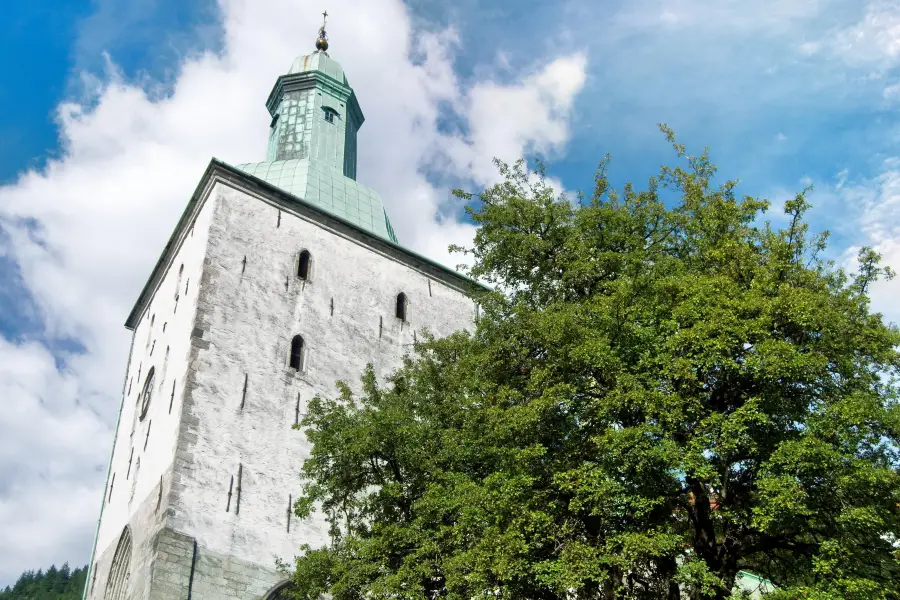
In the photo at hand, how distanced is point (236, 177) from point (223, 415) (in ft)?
22.1

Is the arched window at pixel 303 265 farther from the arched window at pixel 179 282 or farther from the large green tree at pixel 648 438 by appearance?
the large green tree at pixel 648 438

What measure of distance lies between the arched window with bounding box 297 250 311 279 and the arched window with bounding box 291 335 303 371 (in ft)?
→ 6.24

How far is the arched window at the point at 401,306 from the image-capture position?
2220 cm

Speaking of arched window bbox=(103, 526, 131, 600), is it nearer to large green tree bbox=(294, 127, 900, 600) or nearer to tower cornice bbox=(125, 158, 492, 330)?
large green tree bbox=(294, 127, 900, 600)

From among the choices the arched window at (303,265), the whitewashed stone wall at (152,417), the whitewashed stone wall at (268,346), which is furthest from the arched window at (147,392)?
the arched window at (303,265)

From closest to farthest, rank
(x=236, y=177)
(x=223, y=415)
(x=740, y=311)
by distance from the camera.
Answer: (x=740, y=311)
(x=223, y=415)
(x=236, y=177)

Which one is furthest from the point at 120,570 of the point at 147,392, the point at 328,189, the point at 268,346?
the point at 328,189

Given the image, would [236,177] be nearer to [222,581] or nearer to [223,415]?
[223,415]

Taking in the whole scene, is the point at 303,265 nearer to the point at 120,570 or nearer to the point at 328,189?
the point at 328,189

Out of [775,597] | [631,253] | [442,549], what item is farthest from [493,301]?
[775,597]

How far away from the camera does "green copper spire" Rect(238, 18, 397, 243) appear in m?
23.3

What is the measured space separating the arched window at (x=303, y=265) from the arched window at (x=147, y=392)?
422cm

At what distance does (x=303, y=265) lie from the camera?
68.9 ft

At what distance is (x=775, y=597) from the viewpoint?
29.8 feet
